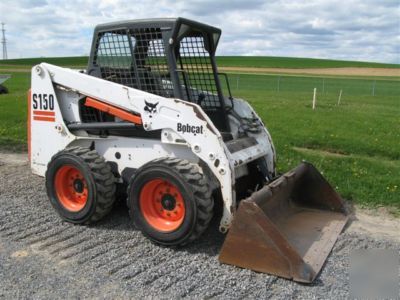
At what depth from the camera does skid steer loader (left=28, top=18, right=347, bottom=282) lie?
443 cm

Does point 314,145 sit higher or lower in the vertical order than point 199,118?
lower

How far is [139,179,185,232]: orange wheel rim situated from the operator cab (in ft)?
3.36

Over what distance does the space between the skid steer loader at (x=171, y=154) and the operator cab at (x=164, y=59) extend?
0.01 m

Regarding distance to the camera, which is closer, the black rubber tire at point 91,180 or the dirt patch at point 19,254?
the dirt patch at point 19,254

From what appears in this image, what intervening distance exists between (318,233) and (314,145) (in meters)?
4.93

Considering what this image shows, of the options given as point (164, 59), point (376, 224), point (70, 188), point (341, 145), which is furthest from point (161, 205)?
point (341, 145)

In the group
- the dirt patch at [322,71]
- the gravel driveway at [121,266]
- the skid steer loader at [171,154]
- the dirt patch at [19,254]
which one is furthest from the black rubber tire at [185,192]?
the dirt patch at [322,71]

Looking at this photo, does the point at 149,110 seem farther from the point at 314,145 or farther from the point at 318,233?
the point at 314,145

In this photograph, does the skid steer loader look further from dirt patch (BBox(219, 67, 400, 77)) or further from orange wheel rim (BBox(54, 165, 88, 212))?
dirt patch (BBox(219, 67, 400, 77))

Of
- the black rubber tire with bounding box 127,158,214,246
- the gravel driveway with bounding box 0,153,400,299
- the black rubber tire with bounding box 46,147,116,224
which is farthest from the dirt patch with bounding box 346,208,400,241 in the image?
the black rubber tire with bounding box 46,147,116,224

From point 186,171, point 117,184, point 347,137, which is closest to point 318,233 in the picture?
point 186,171

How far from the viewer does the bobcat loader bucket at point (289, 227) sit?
159 inches

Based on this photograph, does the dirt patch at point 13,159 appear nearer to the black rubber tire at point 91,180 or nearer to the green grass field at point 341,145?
the green grass field at point 341,145

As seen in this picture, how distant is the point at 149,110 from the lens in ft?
16.0
